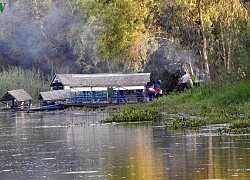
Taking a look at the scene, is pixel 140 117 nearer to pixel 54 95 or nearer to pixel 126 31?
pixel 126 31

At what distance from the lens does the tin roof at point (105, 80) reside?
176 ft

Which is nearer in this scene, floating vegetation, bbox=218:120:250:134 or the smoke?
floating vegetation, bbox=218:120:250:134

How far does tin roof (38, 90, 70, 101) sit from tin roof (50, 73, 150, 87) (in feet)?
3.00

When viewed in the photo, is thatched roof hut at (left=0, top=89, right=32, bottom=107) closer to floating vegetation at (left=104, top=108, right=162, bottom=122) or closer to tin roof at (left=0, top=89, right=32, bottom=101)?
tin roof at (left=0, top=89, right=32, bottom=101)

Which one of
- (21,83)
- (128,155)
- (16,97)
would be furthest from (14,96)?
(128,155)

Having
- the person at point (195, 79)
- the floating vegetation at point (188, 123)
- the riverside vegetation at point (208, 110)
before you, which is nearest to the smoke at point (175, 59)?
the person at point (195, 79)

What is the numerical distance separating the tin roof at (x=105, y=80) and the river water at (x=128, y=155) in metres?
31.2

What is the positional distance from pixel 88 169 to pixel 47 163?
141 centimetres

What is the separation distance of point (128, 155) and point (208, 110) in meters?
12.2

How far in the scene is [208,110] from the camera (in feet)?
89.7

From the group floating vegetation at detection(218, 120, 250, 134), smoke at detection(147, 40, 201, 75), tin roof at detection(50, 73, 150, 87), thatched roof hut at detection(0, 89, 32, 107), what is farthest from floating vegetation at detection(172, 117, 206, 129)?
thatched roof hut at detection(0, 89, 32, 107)

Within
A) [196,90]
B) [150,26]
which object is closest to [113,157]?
[196,90]

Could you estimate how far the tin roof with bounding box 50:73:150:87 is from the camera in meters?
53.7

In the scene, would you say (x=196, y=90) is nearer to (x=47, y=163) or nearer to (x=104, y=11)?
(x=104, y=11)
